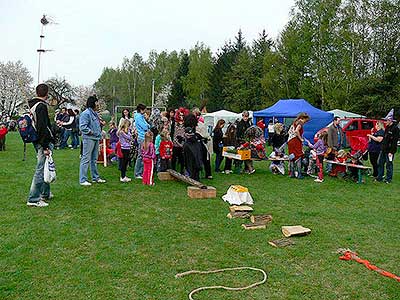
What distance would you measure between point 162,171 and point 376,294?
22.0ft

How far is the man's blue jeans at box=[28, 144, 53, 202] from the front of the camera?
20.6 feet

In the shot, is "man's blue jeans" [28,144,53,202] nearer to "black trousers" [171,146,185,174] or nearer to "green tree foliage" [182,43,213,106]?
"black trousers" [171,146,185,174]

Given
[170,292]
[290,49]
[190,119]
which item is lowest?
[170,292]

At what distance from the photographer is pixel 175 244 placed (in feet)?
16.3

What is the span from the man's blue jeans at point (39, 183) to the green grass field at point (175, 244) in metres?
0.19

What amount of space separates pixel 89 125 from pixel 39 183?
2127mm

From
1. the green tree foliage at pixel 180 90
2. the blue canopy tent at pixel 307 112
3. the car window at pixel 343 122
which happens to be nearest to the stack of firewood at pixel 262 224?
the car window at pixel 343 122

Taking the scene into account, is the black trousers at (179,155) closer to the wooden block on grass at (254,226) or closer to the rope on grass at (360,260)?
the wooden block on grass at (254,226)

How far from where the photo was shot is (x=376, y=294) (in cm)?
374

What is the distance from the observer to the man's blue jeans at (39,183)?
628 centimetres

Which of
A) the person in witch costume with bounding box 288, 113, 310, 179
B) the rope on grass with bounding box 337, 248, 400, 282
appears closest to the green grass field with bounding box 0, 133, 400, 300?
the rope on grass with bounding box 337, 248, 400, 282

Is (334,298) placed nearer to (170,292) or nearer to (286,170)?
(170,292)

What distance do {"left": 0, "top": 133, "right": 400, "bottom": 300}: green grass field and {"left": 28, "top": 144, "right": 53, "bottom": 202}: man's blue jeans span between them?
7.6 inches

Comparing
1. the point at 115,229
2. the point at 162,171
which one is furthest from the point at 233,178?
the point at 115,229
